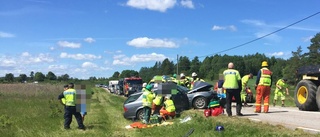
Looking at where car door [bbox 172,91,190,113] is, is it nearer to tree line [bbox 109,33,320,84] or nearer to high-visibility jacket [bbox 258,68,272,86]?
high-visibility jacket [bbox 258,68,272,86]

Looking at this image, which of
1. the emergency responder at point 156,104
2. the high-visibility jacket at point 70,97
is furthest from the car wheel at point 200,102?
the high-visibility jacket at point 70,97

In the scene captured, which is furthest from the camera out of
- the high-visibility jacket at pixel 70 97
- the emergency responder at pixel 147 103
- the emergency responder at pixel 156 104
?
the emergency responder at pixel 156 104

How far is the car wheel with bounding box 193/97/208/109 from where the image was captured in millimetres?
17812

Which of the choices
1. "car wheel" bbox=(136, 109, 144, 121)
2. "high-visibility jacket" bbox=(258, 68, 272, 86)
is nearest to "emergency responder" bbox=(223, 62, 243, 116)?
"high-visibility jacket" bbox=(258, 68, 272, 86)

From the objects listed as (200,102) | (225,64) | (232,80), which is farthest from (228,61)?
(232,80)

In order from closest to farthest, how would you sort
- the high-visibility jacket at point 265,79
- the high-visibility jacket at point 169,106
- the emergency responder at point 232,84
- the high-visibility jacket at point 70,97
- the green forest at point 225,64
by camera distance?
1. the emergency responder at point 232,84
2. the high-visibility jacket at point 70,97
3. the high-visibility jacket at point 265,79
4. the high-visibility jacket at point 169,106
5. the green forest at point 225,64

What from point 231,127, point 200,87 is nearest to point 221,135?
point 231,127

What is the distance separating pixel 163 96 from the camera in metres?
15.6

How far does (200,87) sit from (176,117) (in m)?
3.23

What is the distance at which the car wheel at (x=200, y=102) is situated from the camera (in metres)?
17.8

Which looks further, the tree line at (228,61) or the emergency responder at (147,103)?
the tree line at (228,61)

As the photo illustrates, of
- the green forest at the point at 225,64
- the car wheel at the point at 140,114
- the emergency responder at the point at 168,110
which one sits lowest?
the car wheel at the point at 140,114

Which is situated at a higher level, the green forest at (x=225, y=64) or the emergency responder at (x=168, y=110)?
the green forest at (x=225, y=64)

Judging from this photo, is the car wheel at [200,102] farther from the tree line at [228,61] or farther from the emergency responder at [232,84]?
the tree line at [228,61]
